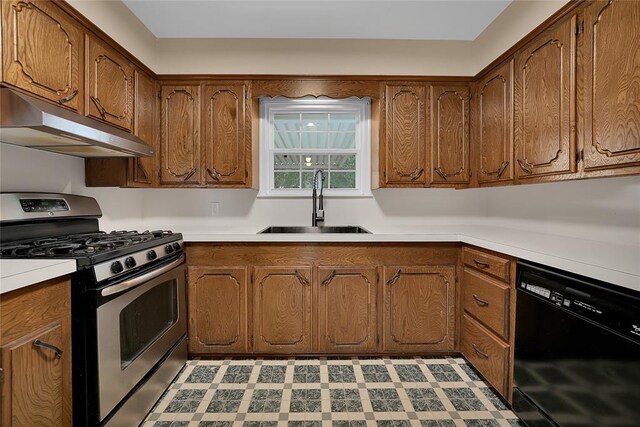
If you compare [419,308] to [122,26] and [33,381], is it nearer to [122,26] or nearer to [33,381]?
[33,381]

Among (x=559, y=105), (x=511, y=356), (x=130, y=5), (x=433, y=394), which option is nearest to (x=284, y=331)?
(x=433, y=394)

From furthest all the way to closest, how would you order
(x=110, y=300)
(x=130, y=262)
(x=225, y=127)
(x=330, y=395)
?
(x=225, y=127) → (x=330, y=395) → (x=130, y=262) → (x=110, y=300)

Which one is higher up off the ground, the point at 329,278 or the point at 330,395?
the point at 329,278

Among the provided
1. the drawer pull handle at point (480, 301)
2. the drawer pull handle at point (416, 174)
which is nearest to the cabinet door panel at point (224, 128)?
the drawer pull handle at point (416, 174)

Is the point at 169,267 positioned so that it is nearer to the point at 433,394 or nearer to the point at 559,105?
the point at 433,394

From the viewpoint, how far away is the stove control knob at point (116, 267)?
1428mm

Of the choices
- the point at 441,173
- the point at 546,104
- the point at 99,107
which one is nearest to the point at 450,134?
the point at 441,173

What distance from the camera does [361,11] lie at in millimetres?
2197

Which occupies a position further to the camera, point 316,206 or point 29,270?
point 316,206

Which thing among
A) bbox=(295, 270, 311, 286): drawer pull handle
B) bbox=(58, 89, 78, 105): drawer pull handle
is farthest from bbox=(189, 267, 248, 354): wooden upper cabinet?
bbox=(58, 89, 78, 105): drawer pull handle

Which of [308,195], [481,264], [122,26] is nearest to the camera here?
[481,264]

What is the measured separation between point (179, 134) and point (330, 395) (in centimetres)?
215

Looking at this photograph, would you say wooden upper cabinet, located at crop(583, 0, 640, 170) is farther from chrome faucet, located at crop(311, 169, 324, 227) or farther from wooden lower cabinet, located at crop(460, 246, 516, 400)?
chrome faucet, located at crop(311, 169, 324, 227)

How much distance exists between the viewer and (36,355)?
112 cm
